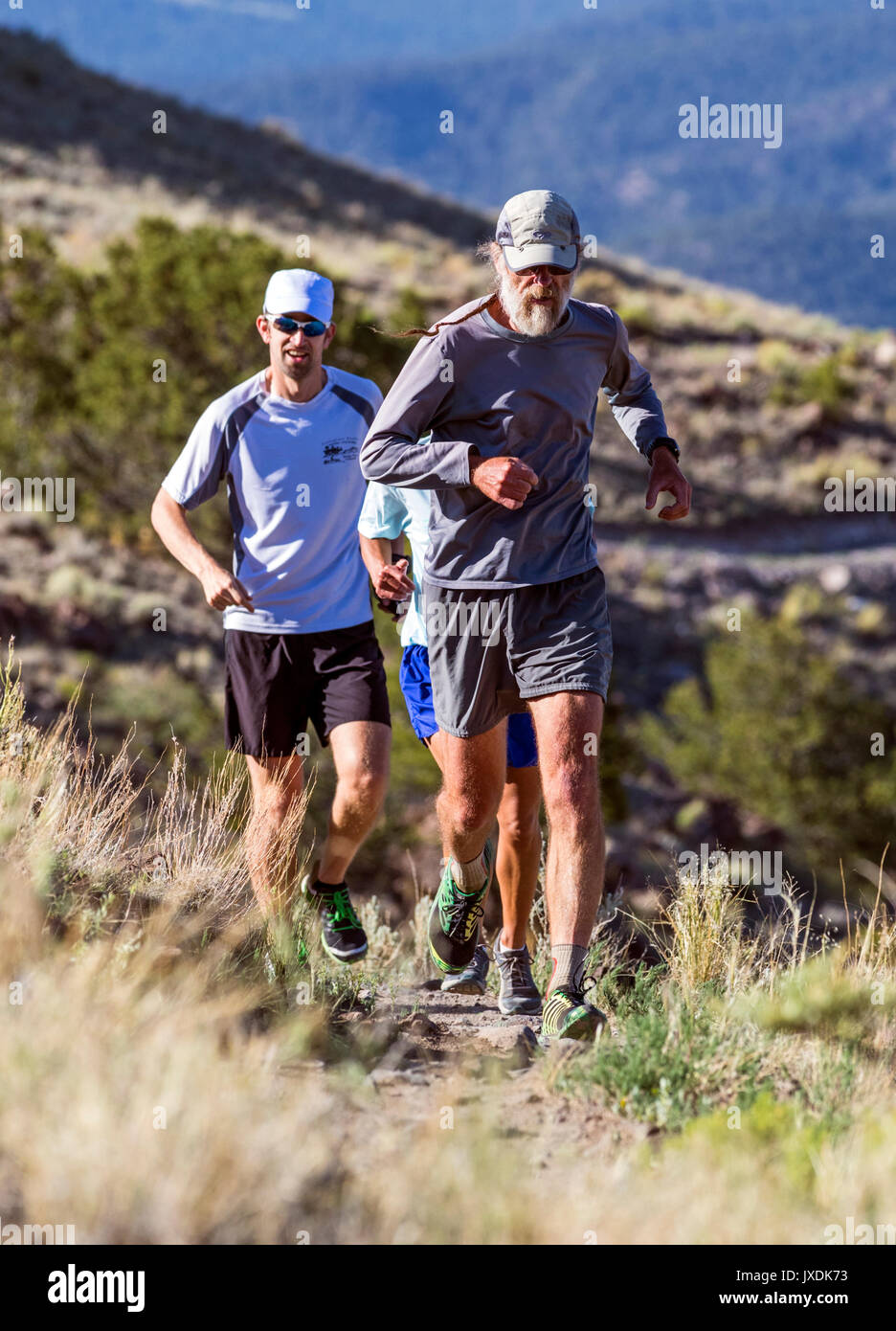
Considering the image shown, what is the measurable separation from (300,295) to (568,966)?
240 cm

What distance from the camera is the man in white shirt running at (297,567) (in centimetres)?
477

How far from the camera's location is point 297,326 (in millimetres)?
4801

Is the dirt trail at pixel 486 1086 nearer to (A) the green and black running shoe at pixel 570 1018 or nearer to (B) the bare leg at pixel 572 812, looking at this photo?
(A) the green and black running shoe at pixel 570 1018

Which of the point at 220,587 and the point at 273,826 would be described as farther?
the point at 273,826

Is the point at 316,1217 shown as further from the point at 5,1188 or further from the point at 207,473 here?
the point at 207,473

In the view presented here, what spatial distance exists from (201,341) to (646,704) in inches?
348

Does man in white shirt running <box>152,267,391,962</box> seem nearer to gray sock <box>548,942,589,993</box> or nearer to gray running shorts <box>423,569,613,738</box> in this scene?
gray running shorts <box>423,569,613,738</box>

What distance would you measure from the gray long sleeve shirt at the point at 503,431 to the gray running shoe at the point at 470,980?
1.40 meters

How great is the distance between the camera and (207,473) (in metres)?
4.80

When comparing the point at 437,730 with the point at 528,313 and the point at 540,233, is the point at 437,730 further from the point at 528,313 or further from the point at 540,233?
the point at 540,233

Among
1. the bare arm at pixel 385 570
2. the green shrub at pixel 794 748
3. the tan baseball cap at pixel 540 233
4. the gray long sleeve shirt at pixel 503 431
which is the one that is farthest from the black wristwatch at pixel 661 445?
the green shrub at pixel 794 748

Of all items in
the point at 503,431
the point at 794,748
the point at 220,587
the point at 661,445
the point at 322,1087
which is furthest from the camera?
the point at 794,748

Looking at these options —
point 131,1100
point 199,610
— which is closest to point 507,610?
point 131,1100

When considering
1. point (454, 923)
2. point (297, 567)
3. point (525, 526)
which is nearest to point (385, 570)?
point (297, 567)
